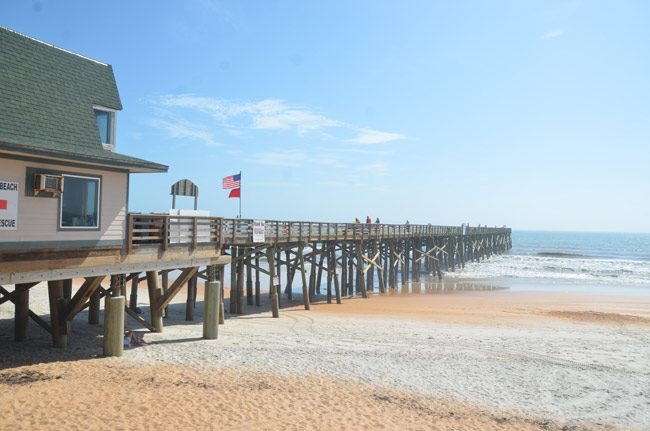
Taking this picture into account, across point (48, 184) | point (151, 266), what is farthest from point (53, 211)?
point (151, 266)

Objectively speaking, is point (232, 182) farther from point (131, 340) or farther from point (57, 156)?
point (57, 156)

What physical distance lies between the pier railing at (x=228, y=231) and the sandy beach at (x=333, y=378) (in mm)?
2770

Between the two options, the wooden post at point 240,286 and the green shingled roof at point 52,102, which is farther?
the wooden post at point 240,286

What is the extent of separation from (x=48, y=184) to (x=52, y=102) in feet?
7.53

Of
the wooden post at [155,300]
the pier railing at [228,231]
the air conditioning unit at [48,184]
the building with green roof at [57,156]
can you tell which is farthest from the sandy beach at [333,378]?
the air conditioning unit at [48,184]

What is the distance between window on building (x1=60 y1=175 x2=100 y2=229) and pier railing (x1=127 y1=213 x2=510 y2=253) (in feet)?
2.89

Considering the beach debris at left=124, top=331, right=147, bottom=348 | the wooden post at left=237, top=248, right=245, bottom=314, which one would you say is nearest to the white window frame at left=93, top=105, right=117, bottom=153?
the beach debris at left=124, top=331, right=147, bottom=348

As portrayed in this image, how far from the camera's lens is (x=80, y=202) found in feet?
33.5

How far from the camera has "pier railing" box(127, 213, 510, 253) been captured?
11.8 m

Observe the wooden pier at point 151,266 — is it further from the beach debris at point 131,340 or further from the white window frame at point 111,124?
the white window frame at point 111,124

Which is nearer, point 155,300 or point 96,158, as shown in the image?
point 96,158

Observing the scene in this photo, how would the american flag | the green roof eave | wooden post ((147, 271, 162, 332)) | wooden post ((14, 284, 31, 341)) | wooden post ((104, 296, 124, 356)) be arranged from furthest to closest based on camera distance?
the american flag → wooden post ((147, 271, 162, 332)) → wooden post ((14, 284, 31, 341)) → wooden post ((104, 296, 124, 356)) → the green roof eave

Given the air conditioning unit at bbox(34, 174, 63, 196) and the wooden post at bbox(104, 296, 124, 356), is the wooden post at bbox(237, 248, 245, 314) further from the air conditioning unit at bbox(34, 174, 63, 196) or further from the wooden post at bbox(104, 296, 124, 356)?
the air conditioning unit at bbox(34, 174, 63, 196)

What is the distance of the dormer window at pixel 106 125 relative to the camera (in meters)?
11.8
